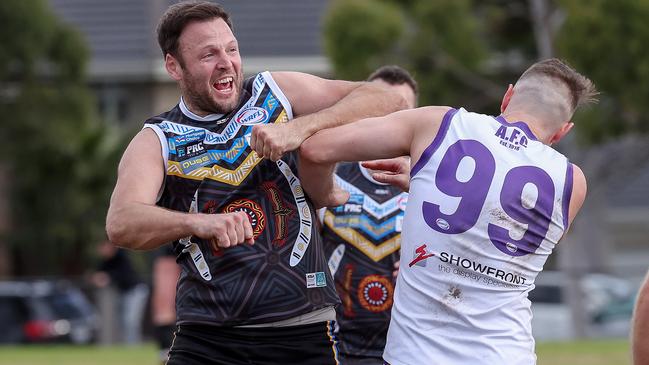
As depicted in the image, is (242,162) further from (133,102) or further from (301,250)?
(133,102)

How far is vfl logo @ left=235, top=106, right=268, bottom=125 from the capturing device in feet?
17.0

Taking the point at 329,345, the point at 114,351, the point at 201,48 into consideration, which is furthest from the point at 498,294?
the point at 114,351

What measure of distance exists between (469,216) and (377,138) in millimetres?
459

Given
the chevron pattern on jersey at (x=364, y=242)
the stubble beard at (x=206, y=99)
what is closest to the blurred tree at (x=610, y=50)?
the chevron pattern on jersey at (x=364, y=242)

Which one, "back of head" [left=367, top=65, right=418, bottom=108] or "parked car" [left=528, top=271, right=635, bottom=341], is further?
"parked car" [left=528, top=271, right=635, bottom=341]

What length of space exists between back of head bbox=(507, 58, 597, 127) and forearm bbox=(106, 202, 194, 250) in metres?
1.37

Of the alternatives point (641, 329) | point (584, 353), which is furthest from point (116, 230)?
point (584, 353)

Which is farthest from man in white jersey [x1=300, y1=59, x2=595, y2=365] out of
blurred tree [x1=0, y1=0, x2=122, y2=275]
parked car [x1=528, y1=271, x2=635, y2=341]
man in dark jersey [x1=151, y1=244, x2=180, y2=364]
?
blurred tree [x1=0, y1=0, x2=122, y2=275]

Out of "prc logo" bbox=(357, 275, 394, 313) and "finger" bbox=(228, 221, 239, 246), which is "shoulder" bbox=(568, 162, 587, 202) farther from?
"prc logo" bbox=(357, 275, 394, 313)

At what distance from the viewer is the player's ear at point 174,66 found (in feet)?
17.3

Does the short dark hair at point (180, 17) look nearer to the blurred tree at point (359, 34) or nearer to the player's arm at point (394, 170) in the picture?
the player's arm at point (394, 170)

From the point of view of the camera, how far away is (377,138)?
16.2 ft

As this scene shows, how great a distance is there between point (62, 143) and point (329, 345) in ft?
67.7

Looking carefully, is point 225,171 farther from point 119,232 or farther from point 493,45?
point 493,45
